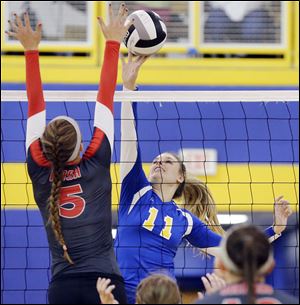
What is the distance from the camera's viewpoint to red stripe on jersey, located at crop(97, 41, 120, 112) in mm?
5391

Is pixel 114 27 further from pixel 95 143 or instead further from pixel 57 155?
pixel 57 155

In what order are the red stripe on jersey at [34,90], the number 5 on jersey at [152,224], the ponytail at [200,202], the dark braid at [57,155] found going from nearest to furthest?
1. the dark braid at [57,155]
2. the red stripe on jersey at [34,90]
3. the number 5 on jersey at [152,224]
4. the ponytail at [200,202]

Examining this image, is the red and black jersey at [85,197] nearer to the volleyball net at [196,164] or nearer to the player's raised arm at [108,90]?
the player's raised arm at [108,90]

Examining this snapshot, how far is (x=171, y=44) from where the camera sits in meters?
12.4

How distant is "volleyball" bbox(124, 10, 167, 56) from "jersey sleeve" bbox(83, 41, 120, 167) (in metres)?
0.97

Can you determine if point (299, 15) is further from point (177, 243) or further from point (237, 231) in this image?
point (237, 231)

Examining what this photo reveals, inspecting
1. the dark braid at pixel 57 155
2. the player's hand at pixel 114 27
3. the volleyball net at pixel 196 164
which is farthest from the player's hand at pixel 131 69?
the volleyball net at pixel 196 164

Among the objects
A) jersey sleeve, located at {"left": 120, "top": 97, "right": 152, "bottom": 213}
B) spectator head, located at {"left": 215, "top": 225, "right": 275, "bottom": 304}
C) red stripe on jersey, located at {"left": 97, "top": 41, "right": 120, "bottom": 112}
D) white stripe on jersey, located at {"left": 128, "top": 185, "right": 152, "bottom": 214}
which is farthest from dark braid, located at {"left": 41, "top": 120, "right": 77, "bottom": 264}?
spectator head, located at {"left": 215, "top": 225, "right": 275, "bottom": 304}

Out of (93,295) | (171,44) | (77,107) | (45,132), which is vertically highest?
(171,44)

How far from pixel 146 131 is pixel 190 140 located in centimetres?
48

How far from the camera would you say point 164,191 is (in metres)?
6.43

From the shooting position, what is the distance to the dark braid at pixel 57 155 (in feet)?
17.0

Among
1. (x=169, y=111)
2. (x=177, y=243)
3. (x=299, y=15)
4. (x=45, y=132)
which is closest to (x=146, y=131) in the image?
(x=169, y=111)

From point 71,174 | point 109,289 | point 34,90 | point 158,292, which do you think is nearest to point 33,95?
point 34,90
